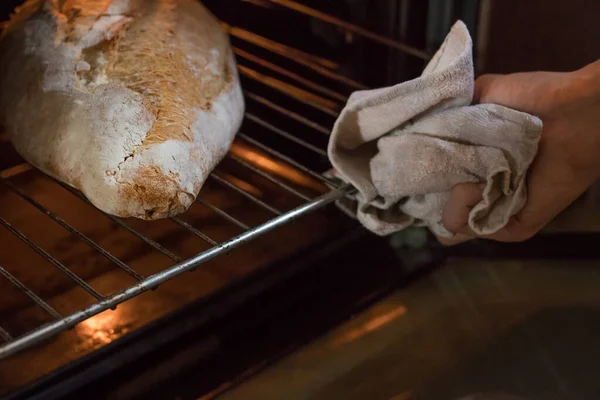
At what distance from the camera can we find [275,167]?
37.7 inches

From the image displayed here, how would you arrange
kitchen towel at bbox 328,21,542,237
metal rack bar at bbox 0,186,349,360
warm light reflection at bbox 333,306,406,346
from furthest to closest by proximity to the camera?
1. warm light reflection at bbox 333,306,406,346
2. kitchen towel at bbox 328,21,542,237
3. metal rack bar at bbox 0,186,349,360

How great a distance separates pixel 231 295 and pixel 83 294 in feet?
0.55

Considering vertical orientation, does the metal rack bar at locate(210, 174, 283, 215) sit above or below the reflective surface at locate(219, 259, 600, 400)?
above

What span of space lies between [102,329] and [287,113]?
388mm

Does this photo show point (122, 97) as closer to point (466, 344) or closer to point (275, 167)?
point (275, 167)

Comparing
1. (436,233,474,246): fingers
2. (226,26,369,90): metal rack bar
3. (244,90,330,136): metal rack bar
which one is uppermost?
(226,26,369,90): metal rack bar

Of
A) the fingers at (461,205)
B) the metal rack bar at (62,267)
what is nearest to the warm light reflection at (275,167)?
the fingers at (461,205)

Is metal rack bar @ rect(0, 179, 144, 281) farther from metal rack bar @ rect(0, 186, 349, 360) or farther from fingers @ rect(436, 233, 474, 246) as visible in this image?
fingers @ rect(436, 233, 474, 246)

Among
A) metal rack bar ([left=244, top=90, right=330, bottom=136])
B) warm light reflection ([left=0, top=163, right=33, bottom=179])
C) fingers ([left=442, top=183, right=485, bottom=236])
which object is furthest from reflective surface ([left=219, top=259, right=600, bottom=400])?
warm light reflection ([left=0, top=163, right=33, bottom=179])

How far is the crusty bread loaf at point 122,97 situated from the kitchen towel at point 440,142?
0.16 metres

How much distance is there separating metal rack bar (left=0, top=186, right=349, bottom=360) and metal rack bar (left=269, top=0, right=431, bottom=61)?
22 centimetres

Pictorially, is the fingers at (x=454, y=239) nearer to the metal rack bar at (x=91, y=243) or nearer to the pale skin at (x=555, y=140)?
the pale skin at (x=555, y=140)

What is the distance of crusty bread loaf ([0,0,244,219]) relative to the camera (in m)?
0.66

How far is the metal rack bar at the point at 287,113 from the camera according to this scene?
909 mm
